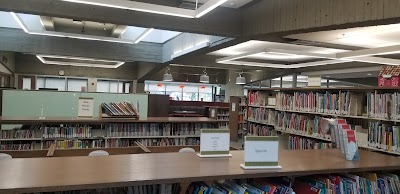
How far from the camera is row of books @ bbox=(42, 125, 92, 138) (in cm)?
538

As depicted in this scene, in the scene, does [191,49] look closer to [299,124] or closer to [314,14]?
[299,124]

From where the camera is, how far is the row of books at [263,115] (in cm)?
727

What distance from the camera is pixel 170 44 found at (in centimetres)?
984

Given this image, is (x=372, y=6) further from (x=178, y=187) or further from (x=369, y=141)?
(x=178, y=187)

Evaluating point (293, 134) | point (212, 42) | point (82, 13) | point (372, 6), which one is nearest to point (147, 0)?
point (82, 13)

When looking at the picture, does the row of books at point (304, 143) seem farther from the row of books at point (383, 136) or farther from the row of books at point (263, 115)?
the row of books at point (383, 136)

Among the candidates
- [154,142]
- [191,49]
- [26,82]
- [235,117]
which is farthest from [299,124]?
[26,82]

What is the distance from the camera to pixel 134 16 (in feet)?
17.6

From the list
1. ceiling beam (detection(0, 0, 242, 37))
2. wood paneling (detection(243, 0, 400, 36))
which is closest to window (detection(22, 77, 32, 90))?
ceiling beam (detection(0, 0, 242, 37))

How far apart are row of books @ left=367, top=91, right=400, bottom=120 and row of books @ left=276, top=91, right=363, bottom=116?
283 millimetres

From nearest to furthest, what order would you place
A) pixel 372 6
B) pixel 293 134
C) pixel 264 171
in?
1. pixel 264 171
2. pixel 372 6
3. pixel 293 134

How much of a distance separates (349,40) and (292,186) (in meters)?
6.32

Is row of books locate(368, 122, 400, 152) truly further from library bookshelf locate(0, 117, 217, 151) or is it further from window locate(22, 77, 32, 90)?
window locate(22, 77, 32, 90)

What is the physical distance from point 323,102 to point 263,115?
2.11 meters
